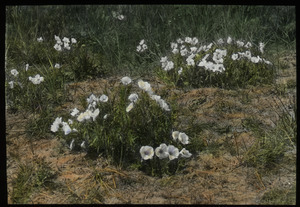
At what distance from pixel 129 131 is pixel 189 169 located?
53cm

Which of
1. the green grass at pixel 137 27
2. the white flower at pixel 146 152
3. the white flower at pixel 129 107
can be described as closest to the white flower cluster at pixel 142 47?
the green grass at pixel 137 27

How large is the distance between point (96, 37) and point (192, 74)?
1355mm

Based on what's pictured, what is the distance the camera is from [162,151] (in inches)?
113

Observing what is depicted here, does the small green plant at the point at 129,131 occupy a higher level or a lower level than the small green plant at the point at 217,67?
lower

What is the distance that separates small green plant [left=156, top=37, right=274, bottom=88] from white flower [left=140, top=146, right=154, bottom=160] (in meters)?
0.97

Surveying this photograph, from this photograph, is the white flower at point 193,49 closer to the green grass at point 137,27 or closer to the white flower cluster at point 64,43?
the green grass at point 137,27

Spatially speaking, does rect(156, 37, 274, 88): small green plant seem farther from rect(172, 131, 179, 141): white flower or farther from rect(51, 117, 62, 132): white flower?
rect(51, 117, 62, 132): white flower

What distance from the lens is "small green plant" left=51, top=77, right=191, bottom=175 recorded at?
2.92 meters

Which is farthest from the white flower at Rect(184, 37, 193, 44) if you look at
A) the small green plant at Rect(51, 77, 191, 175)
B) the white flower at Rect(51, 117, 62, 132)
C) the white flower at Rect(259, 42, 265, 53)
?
the white flower at Rect(51, 117, 62, 132)

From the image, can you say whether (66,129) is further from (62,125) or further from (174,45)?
(174,45)

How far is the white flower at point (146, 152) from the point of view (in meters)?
2.87

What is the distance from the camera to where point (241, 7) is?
4.61 metres

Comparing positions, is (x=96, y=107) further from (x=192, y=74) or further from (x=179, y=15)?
(x=179, y=15)

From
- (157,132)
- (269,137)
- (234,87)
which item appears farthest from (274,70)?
(157,132)
